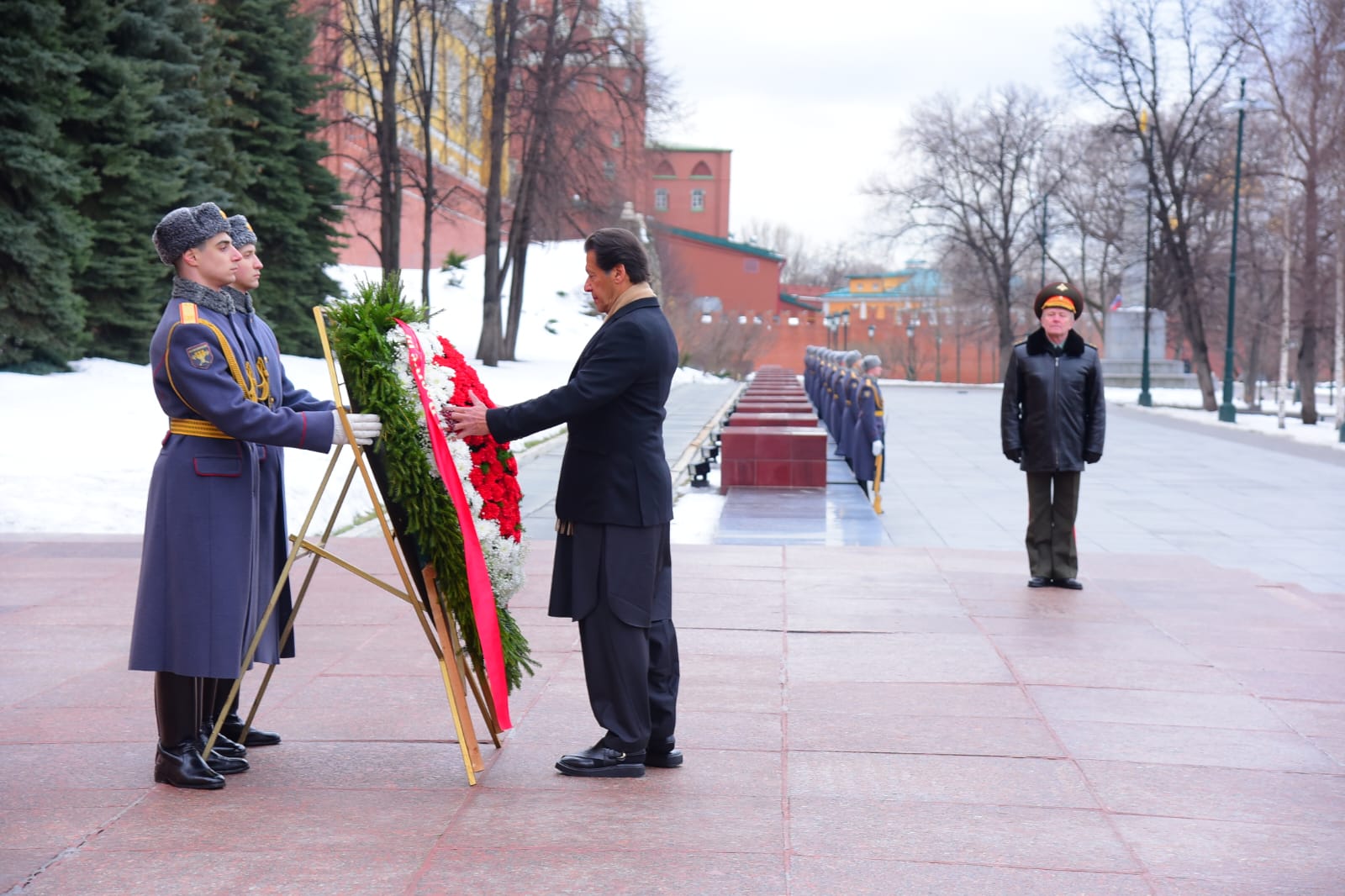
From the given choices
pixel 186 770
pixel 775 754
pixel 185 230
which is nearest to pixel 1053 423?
pixel 775 754

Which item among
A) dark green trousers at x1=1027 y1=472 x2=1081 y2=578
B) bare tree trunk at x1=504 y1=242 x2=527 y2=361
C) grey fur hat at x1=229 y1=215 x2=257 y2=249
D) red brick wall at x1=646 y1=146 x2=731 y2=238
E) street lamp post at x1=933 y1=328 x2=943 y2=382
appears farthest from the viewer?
red brick wall at x1=646 y1=146 x2=731 y2=238

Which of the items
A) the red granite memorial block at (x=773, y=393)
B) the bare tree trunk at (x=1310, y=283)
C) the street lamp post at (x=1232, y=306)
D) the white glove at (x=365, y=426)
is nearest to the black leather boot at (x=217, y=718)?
the white glove at (x=365, y=426)

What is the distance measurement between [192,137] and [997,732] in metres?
19.4

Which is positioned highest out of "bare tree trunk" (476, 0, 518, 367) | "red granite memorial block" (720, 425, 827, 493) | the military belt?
"bare tree trunk" (476, 0, 518, 367)

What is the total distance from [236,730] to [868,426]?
9400 mm

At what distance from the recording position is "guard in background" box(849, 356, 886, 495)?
1348 centimetres

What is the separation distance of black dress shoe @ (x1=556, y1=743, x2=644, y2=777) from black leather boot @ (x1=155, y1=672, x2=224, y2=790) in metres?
1.11

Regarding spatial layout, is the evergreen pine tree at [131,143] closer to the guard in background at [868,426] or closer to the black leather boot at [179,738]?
the guard in background at [868,426]

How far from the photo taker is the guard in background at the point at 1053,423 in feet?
26.8

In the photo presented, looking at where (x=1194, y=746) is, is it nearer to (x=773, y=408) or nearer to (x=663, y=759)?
(x=663, y=759)

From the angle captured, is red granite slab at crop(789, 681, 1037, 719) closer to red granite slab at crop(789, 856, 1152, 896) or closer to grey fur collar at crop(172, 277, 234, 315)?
red granite slab at crop(789, 856, 1152, 896)

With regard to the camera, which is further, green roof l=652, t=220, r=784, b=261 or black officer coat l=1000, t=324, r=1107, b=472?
green roof l=652, t=220, r=784, b=261

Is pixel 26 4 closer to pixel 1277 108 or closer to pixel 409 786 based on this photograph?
pixel 409 786

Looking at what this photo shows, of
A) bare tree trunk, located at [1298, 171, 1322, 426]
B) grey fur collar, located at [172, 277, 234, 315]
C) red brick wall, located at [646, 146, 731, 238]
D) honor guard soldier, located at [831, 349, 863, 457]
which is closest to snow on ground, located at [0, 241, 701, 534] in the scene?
grey fur collar, located at [172, 277, 234, 315]
